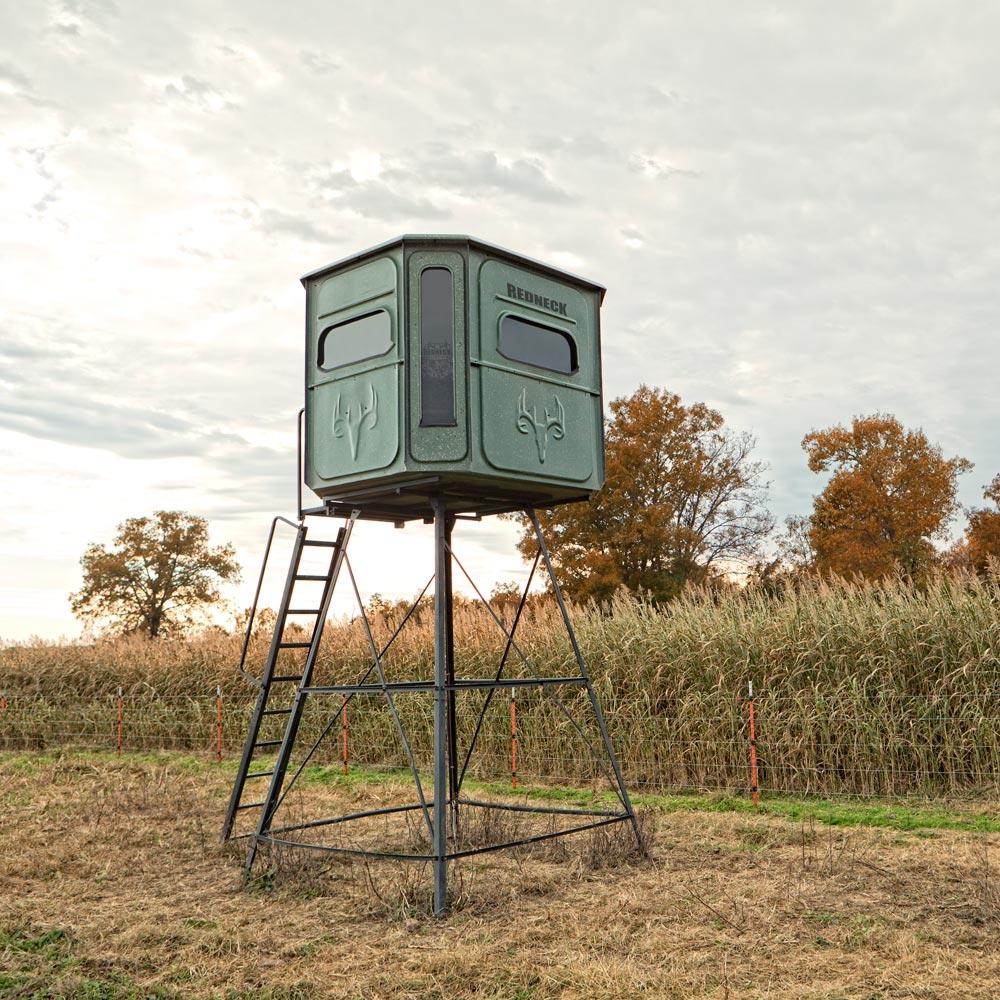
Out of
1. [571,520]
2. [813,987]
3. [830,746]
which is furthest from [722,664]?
[571,520]

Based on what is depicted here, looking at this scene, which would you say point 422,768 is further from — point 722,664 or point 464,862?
point 464,862

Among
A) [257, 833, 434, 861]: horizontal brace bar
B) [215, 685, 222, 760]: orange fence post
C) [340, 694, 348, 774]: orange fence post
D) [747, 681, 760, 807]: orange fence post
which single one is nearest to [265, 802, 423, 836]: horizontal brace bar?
[257, 833, 434, 861]: horizontal brace bar

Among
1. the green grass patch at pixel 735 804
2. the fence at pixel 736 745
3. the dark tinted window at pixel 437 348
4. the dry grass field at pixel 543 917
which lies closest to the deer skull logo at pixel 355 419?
the dark tinted window at pixel 437 348

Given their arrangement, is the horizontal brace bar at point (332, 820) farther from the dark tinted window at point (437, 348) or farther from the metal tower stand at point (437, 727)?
the dark tinted window at point (437, 348)

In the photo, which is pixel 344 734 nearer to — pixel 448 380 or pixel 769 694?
pixel 769 694

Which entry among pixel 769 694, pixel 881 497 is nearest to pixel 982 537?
pixel 881 497

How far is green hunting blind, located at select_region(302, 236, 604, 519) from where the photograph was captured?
7.64m

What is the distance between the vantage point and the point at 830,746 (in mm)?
11617

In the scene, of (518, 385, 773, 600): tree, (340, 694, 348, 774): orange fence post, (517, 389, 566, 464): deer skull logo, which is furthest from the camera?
(518, 385, 773, 600): tree

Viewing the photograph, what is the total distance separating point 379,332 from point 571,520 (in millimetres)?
25332

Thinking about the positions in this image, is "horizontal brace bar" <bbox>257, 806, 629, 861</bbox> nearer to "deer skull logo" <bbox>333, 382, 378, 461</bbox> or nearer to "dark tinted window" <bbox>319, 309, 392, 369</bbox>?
"deer skull logo" <bbox>333, 382, 378, 461</bbox>

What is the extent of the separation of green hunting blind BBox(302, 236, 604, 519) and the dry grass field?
292 centimetres

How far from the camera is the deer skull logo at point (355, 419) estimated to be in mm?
7906

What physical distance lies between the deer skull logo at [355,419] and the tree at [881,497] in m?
27.9
